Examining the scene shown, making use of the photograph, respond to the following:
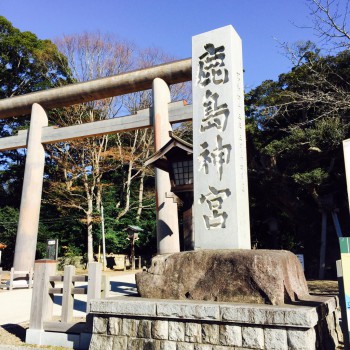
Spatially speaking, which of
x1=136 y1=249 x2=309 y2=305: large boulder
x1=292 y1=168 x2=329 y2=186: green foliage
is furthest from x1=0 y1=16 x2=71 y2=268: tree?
x1=136 y1=249 x2=309 y2=305: large boulder

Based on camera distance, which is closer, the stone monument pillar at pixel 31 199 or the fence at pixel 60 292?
the fence at pixel 60 292

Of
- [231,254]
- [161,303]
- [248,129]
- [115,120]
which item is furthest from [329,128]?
[161,303]

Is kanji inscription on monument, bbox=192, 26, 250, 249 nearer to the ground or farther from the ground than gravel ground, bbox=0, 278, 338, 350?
farther from the ground

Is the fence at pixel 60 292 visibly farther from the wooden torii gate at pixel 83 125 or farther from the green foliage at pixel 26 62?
the green foliage at pixel 26 62

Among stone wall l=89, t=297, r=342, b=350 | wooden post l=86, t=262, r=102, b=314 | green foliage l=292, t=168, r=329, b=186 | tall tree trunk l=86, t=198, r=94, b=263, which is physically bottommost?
stone wall l=89, t=297, r=342, b=350

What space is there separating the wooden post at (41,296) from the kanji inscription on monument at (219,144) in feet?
7.24

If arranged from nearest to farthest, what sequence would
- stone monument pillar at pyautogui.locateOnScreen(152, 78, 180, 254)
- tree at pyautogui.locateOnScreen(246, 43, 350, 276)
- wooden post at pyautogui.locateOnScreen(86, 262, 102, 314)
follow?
wooden post at pyautogui.locateOnScreen(86, 262, 102, 314)
stone monument pillar at pyautogui.locateOnScreen(152, 78, 180, 254)
tree at pyautogui.locateOnScreen(246, 43, 350, 276)

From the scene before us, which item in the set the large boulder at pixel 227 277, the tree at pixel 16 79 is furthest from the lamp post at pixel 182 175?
the tree at pixel 16 79

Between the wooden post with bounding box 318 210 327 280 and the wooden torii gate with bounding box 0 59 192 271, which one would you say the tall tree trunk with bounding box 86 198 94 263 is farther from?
the wooden post with bounding box 318 210 327 280

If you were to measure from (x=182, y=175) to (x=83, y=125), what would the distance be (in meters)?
5.62

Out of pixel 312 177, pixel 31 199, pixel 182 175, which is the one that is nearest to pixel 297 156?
pixel 312 177

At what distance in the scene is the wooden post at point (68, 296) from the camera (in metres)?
4.50

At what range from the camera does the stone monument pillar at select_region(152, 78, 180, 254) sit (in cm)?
895

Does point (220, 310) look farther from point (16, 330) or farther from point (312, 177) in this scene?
point (312, 177)
